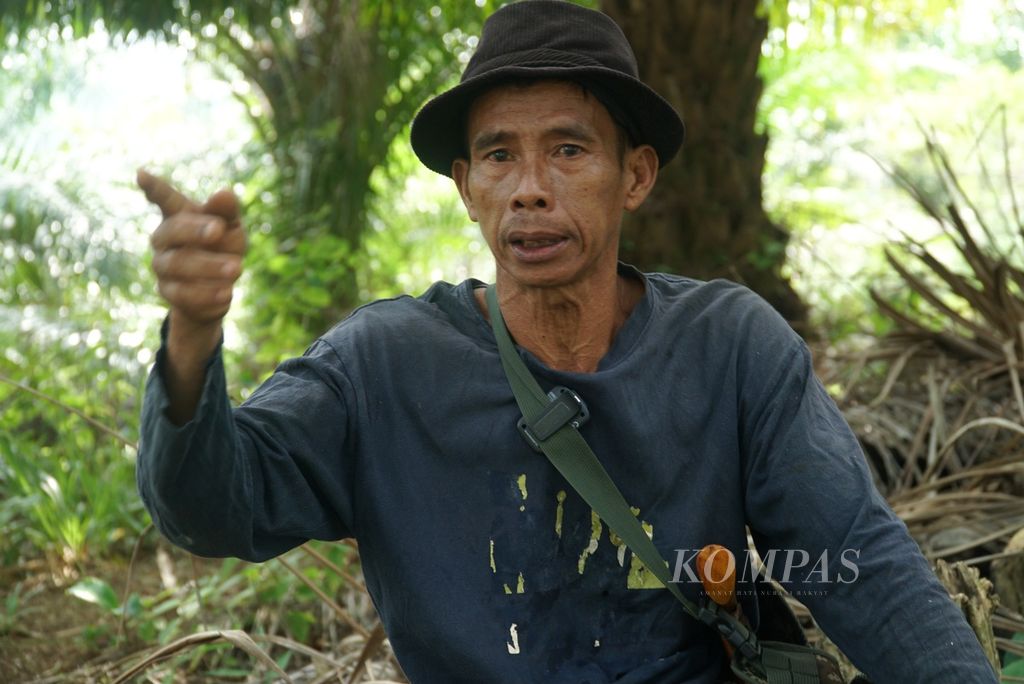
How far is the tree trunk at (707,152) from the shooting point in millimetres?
5078

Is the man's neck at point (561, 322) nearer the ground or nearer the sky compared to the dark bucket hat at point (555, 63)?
nearer the ground

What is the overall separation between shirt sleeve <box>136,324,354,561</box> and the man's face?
448 millimetres

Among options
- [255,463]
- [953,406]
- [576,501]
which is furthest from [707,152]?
[255,463]

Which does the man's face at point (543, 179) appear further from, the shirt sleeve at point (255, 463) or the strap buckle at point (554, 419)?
the shirt sleeve at point (255, 463)

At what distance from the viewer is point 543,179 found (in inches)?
90.7

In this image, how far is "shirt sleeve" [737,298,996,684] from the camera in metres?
2.03

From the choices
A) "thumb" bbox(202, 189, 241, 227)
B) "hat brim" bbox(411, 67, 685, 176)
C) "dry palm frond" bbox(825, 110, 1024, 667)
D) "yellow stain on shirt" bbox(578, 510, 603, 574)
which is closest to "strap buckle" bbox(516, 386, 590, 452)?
"yellow stain on shirt" bbox(578, 510, 603, 574)

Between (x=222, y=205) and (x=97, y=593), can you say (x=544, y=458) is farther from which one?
(x=97, y=593)

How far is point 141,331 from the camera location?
5.60m

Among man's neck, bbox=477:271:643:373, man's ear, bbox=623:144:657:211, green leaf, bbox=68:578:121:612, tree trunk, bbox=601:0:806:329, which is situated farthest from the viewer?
tree trunk, bbox=601:0:806:329

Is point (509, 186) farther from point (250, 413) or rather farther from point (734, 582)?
point (734, 582)

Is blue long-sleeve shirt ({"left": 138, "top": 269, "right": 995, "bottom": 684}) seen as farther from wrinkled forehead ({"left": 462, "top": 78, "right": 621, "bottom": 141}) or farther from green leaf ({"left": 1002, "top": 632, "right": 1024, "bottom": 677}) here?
green leaf ({"left": 1002, "top": 632, "right": 1024, "bottom": 677})

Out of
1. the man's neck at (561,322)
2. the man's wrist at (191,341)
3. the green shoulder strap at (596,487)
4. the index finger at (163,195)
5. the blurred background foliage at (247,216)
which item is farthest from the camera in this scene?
the blurred background foliage at (247,216)

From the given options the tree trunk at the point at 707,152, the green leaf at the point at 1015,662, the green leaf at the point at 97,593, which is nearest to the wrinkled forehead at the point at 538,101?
the green leaf at the point at 1015,662
